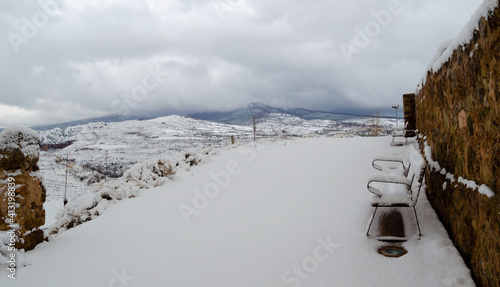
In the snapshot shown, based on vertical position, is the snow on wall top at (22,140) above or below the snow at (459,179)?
above

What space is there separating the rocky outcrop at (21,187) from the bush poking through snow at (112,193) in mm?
1151

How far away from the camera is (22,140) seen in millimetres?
3492

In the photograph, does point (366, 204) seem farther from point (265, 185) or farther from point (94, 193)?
point (94, 193)

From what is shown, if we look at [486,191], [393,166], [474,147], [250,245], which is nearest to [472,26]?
[474,147]

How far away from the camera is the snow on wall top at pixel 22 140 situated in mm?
3400

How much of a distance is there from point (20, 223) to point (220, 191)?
11.7ft

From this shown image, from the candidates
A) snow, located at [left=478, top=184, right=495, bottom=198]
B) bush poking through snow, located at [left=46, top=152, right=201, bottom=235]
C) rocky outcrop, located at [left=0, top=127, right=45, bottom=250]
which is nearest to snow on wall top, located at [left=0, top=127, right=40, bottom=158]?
rocky outcrop, located at [left=0, top=127, right=45, bottom=250]

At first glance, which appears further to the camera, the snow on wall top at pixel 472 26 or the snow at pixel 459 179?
the snow at pixel 459 179

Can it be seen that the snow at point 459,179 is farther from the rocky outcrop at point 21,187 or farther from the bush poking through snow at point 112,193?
the bush poking through snow at point 112,193

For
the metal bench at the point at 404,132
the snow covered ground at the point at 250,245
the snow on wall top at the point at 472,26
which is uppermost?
the snow on wall top at the point at 472,26

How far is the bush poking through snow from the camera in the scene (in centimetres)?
570

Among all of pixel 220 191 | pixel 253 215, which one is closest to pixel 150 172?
pixel 220 191

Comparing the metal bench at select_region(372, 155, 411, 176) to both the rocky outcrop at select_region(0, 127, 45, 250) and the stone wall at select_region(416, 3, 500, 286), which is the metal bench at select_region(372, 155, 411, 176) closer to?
the stone wall at select_region(416, 3, 500, 286)

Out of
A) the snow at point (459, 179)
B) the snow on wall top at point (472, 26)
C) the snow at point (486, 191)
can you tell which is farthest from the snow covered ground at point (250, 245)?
the snow on wall top at point (472, 26)
